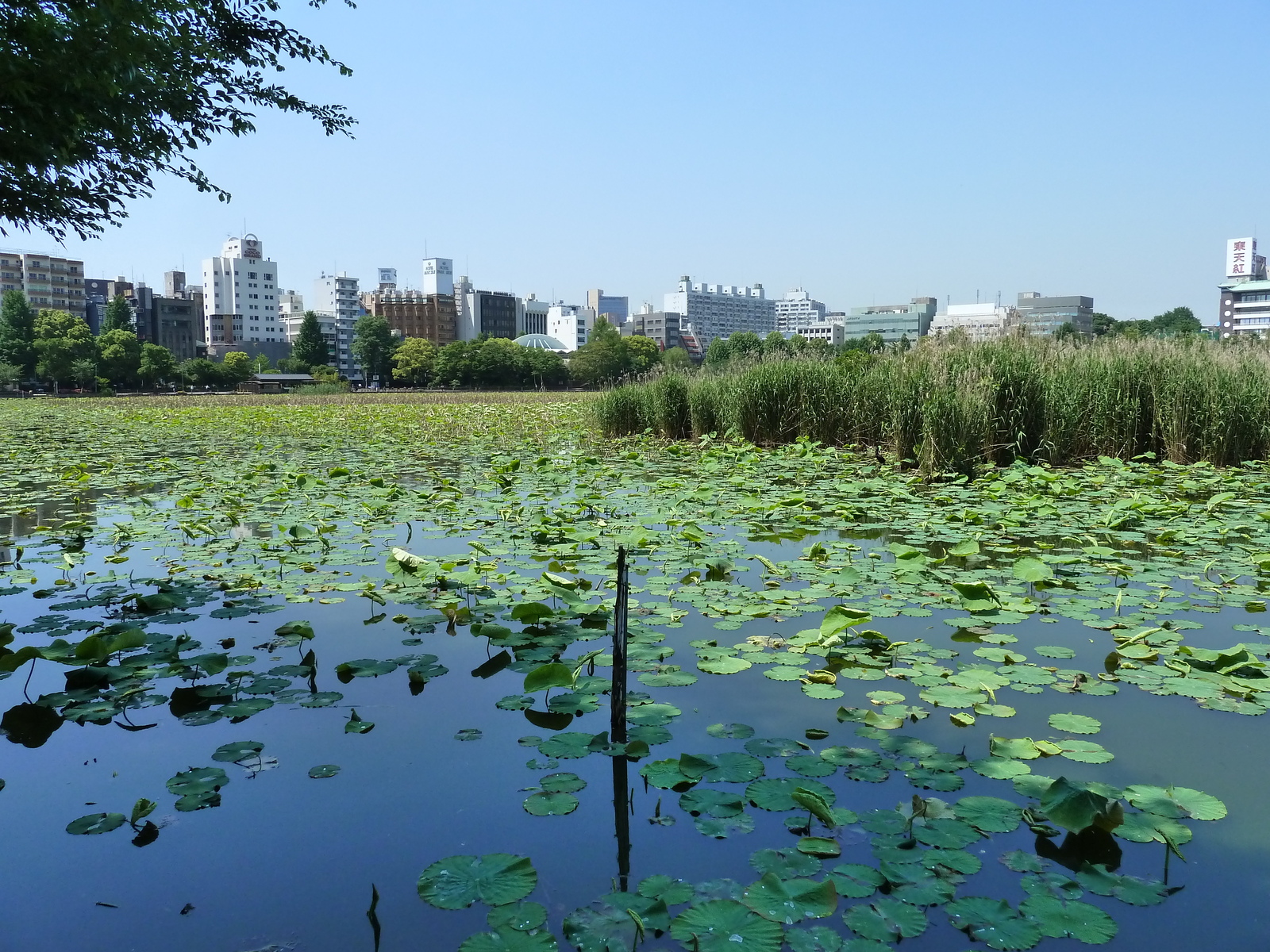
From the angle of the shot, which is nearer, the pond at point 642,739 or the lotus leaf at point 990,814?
the pond at point 642,739

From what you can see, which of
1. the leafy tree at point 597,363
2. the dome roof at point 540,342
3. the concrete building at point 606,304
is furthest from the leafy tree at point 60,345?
the concrete building at point 606,304

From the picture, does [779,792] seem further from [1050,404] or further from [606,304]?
[606,304]

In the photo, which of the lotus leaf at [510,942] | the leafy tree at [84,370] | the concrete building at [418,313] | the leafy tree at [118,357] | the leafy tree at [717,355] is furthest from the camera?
the concrete building at [418,313]

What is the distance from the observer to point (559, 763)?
84.5 inches

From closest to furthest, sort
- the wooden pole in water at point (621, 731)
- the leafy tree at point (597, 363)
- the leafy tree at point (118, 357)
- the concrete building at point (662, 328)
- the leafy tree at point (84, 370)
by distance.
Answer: the wooden pole in water at point (621, 731) → the leafy tree at point (84, 370) → the leafy tree at point (118, 357) → the leafy tree at point (597, 363) → the concrete building at point (662, 328)

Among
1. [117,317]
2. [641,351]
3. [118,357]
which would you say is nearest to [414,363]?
[117,317]

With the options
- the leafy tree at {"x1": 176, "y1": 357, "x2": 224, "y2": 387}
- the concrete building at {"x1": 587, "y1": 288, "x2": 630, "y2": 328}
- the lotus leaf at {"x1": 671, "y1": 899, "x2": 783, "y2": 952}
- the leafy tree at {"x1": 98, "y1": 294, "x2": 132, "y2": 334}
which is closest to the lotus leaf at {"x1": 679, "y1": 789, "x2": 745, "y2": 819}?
the lotus leaf at {"x1": 671, "y1": 899, "x2": 783, "y2": 952}

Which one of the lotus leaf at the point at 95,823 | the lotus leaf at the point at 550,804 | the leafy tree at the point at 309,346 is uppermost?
the leafy tree at the point at 309,346

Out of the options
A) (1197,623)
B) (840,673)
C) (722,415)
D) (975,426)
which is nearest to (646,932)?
(840,673)

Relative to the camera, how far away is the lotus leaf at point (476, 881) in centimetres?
159

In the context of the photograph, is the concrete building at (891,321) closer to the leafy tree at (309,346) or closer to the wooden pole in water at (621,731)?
the leafy tree at (309,346)

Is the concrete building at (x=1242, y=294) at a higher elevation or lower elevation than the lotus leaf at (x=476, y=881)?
higher

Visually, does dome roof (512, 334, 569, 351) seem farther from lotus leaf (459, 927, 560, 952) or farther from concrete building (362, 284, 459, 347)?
lotus leaf (459, 927, 560, 952)

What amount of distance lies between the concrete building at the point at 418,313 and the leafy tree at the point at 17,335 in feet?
164
